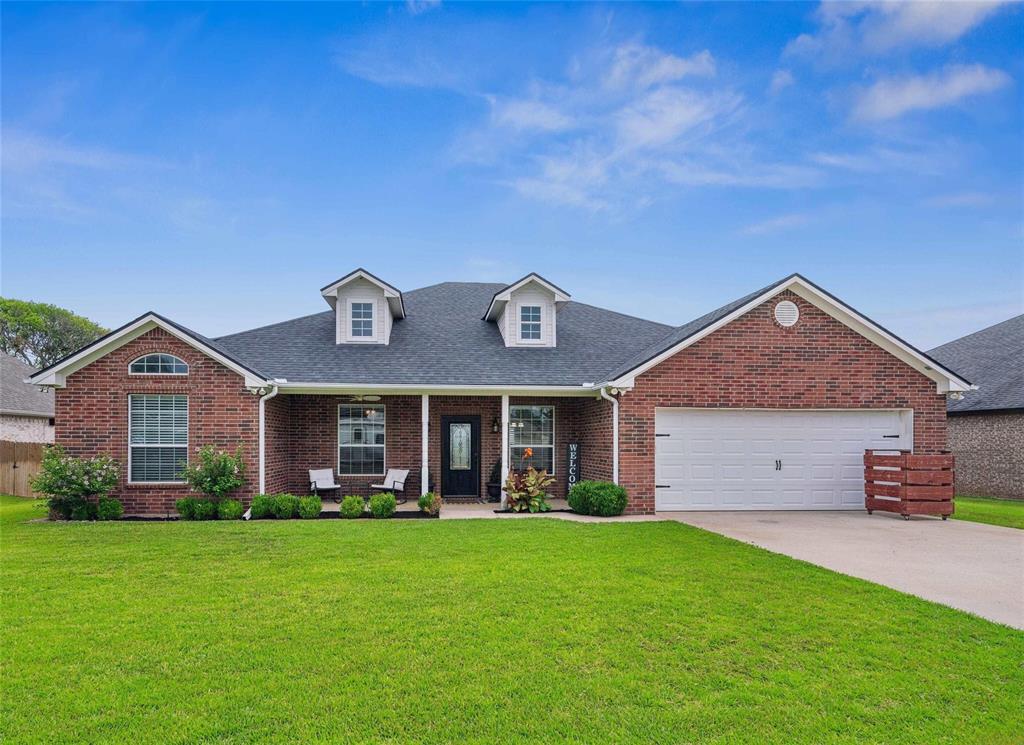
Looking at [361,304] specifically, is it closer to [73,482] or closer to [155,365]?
[155,365]

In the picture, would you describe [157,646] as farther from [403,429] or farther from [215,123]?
[215,123]

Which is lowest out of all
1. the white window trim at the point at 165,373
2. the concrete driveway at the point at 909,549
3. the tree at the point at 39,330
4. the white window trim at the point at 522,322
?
the concrete driveway at the point at 909,549

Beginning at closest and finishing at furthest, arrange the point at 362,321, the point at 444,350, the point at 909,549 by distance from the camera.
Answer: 1. the point at 909,549
2. the point at 444,350
3. the point at 362,321

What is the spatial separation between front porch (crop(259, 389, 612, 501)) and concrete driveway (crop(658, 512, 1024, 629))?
3820 mm

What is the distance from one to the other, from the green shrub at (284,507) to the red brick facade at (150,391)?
0.88 metres

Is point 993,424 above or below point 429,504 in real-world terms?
above

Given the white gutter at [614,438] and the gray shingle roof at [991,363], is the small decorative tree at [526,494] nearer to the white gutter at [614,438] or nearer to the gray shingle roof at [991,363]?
the white gutter at [614,438]

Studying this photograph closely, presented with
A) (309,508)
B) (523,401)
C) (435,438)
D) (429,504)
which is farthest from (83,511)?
(523,401)

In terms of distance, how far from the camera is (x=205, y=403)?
12.9m

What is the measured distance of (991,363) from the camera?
74.6ft

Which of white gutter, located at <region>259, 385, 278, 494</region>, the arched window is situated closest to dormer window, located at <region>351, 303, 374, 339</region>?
white gutter, located at <region>259, 385, 278, 494</region>

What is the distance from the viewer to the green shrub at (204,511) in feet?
40.1

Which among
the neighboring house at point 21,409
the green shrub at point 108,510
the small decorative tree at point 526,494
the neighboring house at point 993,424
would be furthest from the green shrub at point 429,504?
the neighboring house at point 993,424

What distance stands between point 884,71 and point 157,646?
1739 centimetres
